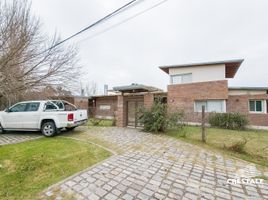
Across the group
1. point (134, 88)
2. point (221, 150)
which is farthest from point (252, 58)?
point (221, 150)

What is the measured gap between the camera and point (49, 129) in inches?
338

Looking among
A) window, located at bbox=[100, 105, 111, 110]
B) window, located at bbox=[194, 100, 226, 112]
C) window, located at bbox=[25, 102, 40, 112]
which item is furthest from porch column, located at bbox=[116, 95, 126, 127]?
window, located at bbox=[100, 105, 111, 110]

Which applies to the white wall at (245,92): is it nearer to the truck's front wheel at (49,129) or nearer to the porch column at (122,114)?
the porch column at (122,114)

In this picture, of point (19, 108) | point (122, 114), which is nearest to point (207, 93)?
point (122, 114)

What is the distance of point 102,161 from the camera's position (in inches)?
192

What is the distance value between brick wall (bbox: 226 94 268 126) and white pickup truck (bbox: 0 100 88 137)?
1339 cm

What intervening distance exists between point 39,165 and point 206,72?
51.8 feet

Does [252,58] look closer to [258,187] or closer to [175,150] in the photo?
[175,150]

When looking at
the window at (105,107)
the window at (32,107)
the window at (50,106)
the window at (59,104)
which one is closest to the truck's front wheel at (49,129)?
the window at (50,106)

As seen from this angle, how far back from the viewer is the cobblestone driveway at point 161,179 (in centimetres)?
316

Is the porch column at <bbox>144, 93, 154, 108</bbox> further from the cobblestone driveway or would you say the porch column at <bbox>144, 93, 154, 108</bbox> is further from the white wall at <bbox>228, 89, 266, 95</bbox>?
the white wall at <bbox>228, 89, 266, 95</bbox>

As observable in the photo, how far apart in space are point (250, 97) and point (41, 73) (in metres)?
17.0

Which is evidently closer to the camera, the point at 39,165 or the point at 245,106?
the point at 39,165

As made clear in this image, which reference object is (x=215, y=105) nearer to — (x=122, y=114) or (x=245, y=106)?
(x=245, y=106)
